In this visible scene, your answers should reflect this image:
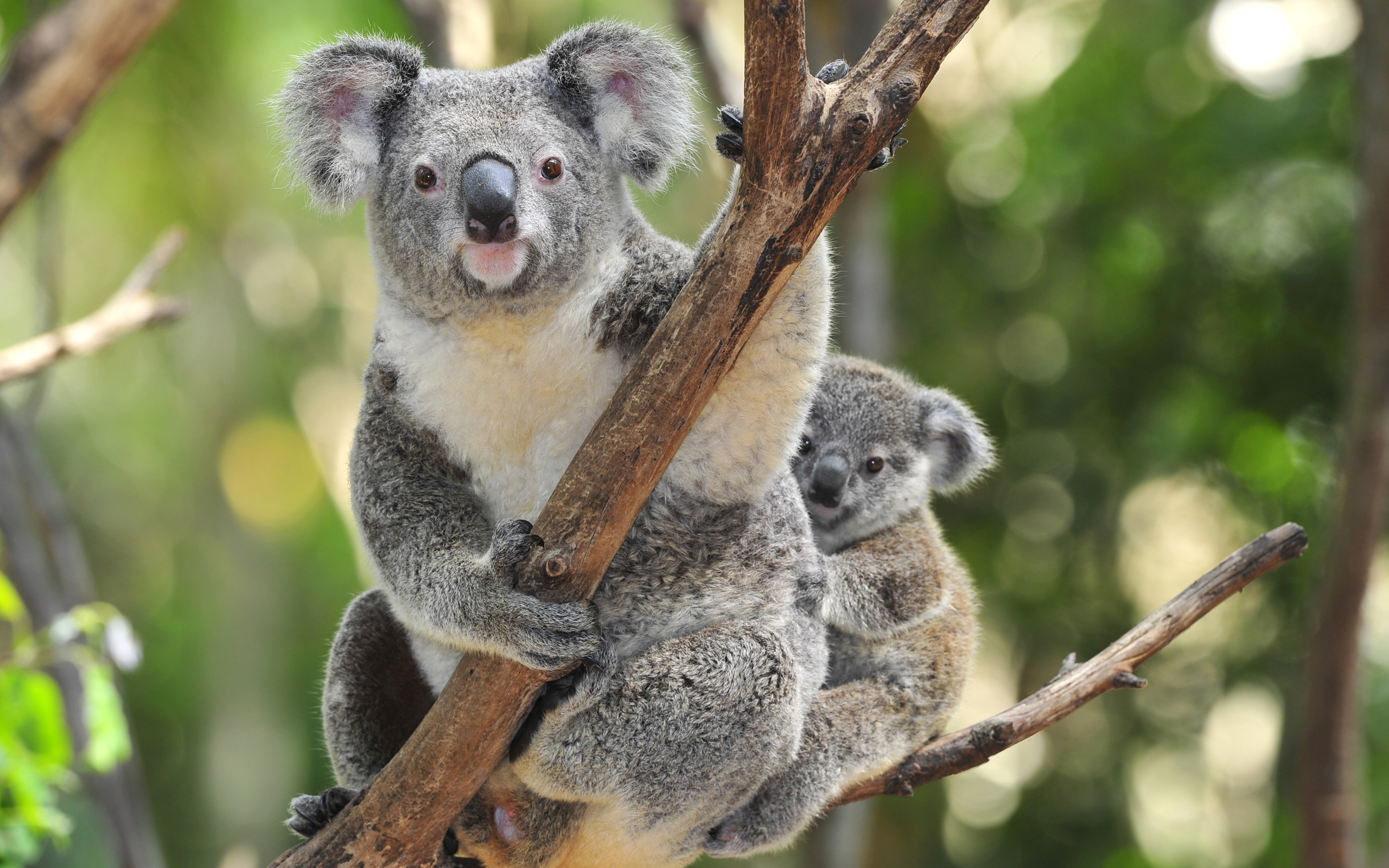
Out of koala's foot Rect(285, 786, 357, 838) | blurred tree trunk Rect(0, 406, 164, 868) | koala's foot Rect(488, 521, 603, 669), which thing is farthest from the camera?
blurred tree trunk Rect(0, 406, 164, 868)

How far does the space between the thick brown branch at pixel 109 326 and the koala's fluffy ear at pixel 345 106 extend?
1.31m

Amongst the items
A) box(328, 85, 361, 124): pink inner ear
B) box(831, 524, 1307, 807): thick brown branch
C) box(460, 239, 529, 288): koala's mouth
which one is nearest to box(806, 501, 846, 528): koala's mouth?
box(831, 524, 1307, 807): thick brown branch

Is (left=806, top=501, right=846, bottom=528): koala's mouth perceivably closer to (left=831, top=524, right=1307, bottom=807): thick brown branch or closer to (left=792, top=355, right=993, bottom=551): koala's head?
(left=792, top=355, right=993, bottom=551): koala's head

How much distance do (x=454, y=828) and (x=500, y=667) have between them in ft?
2.27

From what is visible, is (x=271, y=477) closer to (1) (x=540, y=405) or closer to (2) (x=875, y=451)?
(2) (x=875, y=451)

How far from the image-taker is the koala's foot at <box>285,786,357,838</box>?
270cm

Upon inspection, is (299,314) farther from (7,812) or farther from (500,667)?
(500,667)

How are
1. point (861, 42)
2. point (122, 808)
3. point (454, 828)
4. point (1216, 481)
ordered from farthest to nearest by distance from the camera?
point (1216, 481) → point (861, 42) → point (122, 808) → point (454, 828)

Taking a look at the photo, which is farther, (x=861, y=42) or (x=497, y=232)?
(x=861, y=42)

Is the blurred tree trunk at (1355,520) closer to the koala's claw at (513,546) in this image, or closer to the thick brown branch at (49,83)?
A: the koala's claw at (513,546)

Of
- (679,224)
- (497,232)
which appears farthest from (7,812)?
(679,224)

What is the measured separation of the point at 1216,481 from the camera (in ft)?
22.4

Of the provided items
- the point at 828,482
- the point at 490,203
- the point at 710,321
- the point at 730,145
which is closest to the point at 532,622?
the point at 710,321

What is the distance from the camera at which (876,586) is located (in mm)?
3068
